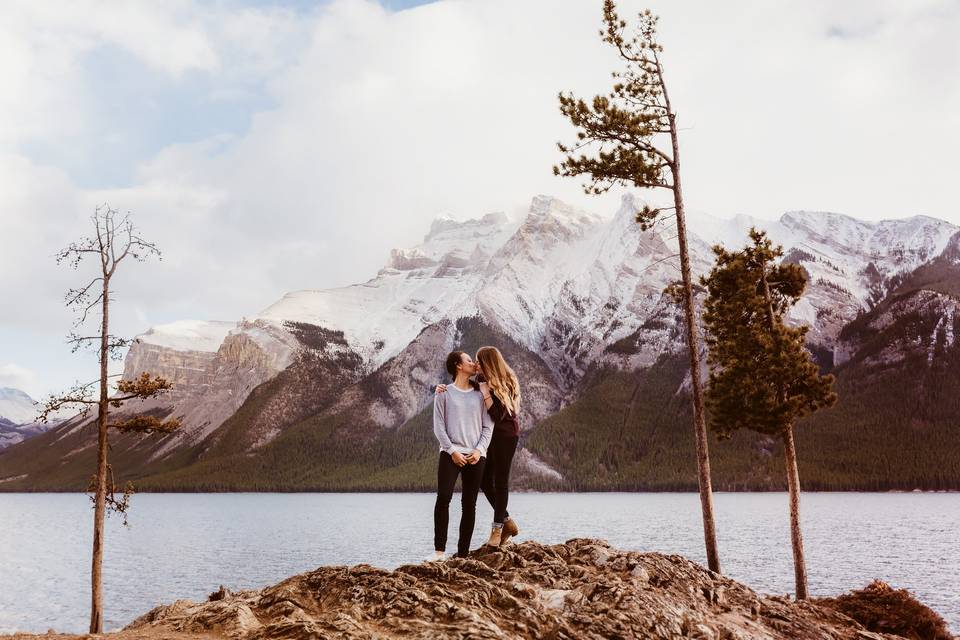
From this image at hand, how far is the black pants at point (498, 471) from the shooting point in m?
14.7

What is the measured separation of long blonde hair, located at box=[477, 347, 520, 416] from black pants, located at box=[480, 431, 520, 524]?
Result: 0.63 meters

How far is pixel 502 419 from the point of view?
47.5 ft

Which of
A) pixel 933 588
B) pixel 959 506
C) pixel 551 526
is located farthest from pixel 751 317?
pixel 959 506

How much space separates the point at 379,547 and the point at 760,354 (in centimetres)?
7395

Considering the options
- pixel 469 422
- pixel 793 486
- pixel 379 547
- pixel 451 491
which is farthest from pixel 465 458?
pixel 379 547

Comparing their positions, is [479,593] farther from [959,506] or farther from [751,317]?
[959,506]

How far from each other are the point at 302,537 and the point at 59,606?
57346mm

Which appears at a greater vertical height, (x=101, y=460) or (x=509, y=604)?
(x=101, y=460)

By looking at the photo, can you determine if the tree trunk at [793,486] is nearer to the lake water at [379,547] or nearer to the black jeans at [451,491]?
the lake water at [379,547]

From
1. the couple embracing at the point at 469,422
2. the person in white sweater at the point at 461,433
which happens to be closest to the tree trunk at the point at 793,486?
the couple embracing at the point at 469,422

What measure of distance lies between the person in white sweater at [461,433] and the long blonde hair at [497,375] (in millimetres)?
243

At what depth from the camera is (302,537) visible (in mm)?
117750

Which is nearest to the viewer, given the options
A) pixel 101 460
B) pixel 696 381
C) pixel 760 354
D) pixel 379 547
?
pixel 696 381

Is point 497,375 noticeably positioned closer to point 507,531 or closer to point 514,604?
point 507,531
